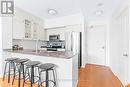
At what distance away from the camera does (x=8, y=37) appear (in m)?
3.90

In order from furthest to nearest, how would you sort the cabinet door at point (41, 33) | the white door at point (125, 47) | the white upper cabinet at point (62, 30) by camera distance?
the cabinet door at point (41, 33) < the white upper cabinet at point (62, 30) < the white door at point (125, 47)

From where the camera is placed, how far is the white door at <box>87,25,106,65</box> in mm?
6094

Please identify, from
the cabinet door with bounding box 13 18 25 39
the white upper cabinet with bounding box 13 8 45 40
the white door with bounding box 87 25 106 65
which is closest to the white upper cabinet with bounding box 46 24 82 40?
the white upper cabinet with bounding box 13 8 45 40

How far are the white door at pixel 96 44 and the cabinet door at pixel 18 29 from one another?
140 inches

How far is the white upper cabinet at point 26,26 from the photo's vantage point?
4.14m

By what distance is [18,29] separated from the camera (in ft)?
13.8

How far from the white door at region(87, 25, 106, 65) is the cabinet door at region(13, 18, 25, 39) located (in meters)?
3.56

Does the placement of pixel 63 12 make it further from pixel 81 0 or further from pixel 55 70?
pixel 55 70

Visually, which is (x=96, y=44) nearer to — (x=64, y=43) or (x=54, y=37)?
(x=64, y=43)

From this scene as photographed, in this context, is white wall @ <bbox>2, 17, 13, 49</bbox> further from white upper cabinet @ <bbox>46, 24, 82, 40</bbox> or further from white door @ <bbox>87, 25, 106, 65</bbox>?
white door @ <bbox>87, 25, 106, 65</bbox>

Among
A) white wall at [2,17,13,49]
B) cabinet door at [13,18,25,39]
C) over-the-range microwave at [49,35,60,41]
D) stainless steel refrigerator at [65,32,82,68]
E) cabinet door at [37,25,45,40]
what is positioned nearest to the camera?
white wall at [2,17,13,49]

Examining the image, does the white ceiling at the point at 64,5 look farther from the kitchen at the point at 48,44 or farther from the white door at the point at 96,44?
the white door at the point at 96,44

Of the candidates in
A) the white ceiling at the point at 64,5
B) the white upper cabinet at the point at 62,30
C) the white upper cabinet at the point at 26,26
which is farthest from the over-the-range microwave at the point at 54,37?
the white ceiling at the point at 64,5

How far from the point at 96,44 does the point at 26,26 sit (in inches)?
144
